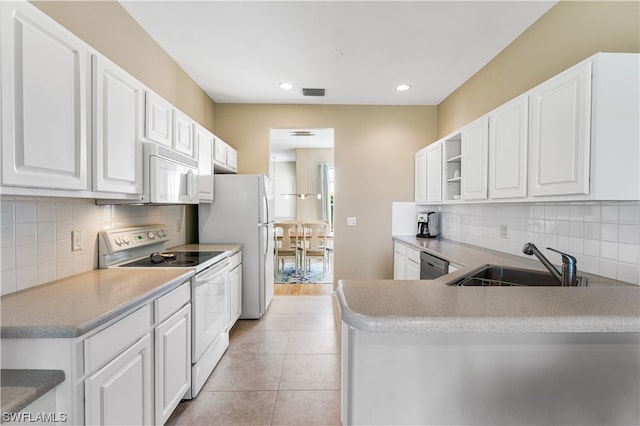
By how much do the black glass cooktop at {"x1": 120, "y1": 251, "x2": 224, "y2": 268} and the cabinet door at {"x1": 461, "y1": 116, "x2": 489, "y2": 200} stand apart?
230 cm

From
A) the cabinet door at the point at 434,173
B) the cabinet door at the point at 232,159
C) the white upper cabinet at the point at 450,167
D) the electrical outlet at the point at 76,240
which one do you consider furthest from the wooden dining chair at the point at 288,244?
the electrical outlet at the point at 76,240

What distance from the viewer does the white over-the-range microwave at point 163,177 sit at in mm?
1858

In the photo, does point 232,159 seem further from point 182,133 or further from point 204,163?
point 182,133

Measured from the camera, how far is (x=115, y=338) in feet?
3.91

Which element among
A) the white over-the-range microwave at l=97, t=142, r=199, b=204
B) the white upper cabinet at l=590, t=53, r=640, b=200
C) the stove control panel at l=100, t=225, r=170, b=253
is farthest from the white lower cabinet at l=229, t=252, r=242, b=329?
the white upper cabinet at l=590, t=53, r=640, b=200

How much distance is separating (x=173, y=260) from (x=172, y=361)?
2.53 feet

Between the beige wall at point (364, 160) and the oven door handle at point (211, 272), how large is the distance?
173 cm

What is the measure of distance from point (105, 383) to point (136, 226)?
54.5 inches

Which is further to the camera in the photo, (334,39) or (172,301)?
(334,39)

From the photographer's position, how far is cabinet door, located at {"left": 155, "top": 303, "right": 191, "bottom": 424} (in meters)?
1.53

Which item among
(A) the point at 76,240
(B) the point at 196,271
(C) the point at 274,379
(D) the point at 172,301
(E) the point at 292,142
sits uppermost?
(E) the point at 292,142

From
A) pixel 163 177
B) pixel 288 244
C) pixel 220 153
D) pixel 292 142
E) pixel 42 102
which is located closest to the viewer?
pixel 42 102

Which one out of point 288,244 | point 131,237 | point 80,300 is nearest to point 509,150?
point 80,300

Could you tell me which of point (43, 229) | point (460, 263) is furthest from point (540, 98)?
point (43, 229)
